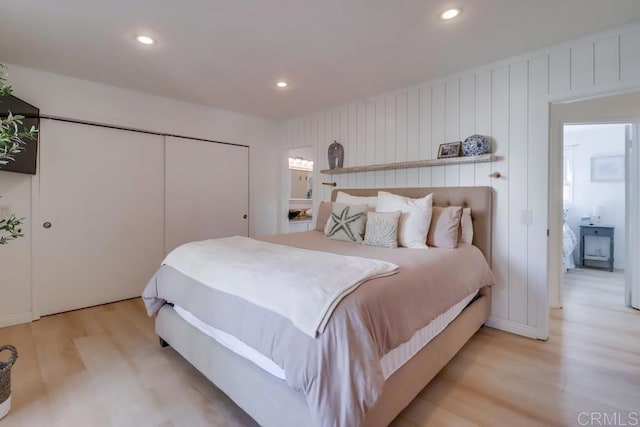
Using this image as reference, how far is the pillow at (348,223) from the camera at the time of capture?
2.66 meters

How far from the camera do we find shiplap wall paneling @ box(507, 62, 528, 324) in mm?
2475

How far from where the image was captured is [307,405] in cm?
118

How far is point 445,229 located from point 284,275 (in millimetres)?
1541

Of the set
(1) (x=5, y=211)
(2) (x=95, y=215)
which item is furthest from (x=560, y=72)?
(1) (x=5, y=211)

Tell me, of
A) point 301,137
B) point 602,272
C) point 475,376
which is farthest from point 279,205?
point 602,272

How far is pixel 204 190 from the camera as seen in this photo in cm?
393

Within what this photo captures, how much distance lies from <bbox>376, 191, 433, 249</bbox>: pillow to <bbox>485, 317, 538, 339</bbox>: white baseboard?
1084 mm

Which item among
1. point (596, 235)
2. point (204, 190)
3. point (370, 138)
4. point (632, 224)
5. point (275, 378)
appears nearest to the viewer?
point (275, 378)

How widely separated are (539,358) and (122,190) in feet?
13.9

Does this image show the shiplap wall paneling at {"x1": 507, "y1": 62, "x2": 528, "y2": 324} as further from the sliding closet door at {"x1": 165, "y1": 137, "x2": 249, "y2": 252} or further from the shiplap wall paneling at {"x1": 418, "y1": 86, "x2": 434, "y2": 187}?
the sliding closet door at {"x1": 165, "y1": 137, "x2": 249, "y2": 252}

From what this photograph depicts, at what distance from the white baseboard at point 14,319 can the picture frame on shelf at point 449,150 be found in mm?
4268

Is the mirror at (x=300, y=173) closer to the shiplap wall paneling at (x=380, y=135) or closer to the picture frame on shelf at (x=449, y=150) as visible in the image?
the shiplap wall paneling at (x=380, y=135)

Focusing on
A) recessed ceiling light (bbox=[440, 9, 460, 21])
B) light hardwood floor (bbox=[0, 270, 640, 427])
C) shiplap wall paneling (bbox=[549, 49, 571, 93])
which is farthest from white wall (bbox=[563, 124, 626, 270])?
recessed ceiling light (bbox=[440, 9, 460, 21])

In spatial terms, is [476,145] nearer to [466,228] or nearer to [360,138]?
[466,228]
